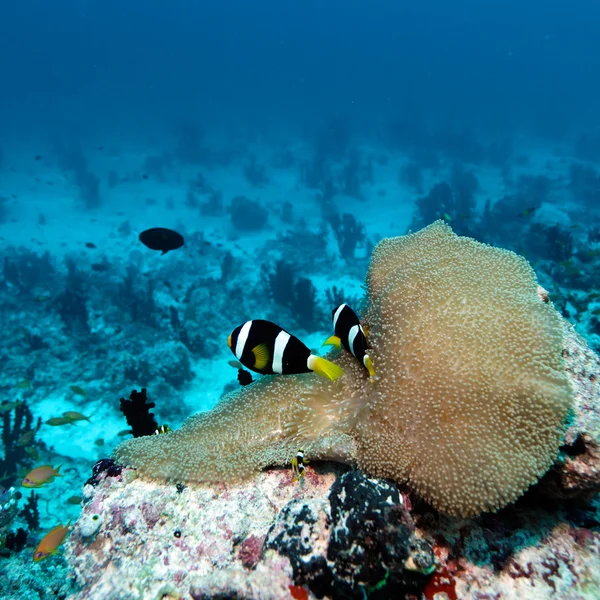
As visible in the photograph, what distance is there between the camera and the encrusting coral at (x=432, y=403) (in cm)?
198

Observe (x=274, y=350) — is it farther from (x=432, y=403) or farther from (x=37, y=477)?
(x=37, y=477)

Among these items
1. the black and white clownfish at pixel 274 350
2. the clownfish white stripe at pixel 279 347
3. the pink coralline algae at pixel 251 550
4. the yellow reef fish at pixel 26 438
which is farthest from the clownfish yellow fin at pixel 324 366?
the yellow reef fish at pixel 26 438

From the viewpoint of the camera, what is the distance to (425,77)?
242ft

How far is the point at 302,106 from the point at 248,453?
228 feet

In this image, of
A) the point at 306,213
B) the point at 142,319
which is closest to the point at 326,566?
the point at 142,319

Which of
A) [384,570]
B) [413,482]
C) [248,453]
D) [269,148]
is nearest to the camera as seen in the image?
[384,570]

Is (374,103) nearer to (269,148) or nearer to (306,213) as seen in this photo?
(269,148)

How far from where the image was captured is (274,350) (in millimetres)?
2148

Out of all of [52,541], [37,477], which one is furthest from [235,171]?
[52,541]

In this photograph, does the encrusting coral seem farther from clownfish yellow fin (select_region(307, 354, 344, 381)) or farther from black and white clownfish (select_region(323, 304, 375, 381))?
clownfish yellow fin (select_region(307, 354, 344, 381))

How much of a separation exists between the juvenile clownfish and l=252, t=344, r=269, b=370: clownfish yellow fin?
66 cm

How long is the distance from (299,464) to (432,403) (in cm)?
98

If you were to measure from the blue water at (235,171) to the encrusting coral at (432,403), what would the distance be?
3.11 m

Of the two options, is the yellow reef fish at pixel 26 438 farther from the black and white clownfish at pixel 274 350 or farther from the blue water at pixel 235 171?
the black and white clownfish at pixel 274 350
